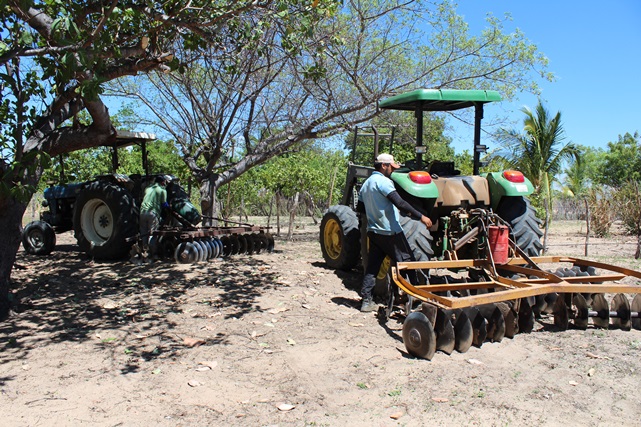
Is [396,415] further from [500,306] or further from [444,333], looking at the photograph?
[500,306]

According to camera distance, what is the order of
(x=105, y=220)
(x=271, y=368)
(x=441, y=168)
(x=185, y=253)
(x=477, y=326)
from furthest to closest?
(x=105, y=220) → (x=185, y=253) → (x=441, y=168) → (x=477, y=326) → (x=271, y=368)

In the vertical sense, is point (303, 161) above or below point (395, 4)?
below

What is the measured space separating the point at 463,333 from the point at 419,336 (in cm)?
40

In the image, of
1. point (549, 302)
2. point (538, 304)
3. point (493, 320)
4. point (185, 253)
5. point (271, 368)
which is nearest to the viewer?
point (271, 368)

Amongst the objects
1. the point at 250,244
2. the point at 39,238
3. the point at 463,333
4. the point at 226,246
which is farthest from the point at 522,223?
the point at 39,238

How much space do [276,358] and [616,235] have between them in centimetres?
1629

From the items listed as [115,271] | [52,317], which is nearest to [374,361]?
[52,317]

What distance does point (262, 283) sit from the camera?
7289 mm

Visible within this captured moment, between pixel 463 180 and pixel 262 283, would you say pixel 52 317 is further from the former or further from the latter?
pixel 463 180

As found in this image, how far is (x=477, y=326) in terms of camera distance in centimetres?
462

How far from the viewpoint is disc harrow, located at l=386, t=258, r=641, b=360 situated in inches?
175

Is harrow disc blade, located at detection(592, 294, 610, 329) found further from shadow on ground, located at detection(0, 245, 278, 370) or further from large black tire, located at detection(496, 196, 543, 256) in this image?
shadow on ground, located at detection(0, 245, 278, 370)

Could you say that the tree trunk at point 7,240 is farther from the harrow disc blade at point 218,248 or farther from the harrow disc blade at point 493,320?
the harrow disc blade at point 493,320

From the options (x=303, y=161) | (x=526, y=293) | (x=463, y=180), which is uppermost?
(x=303, y=161)
